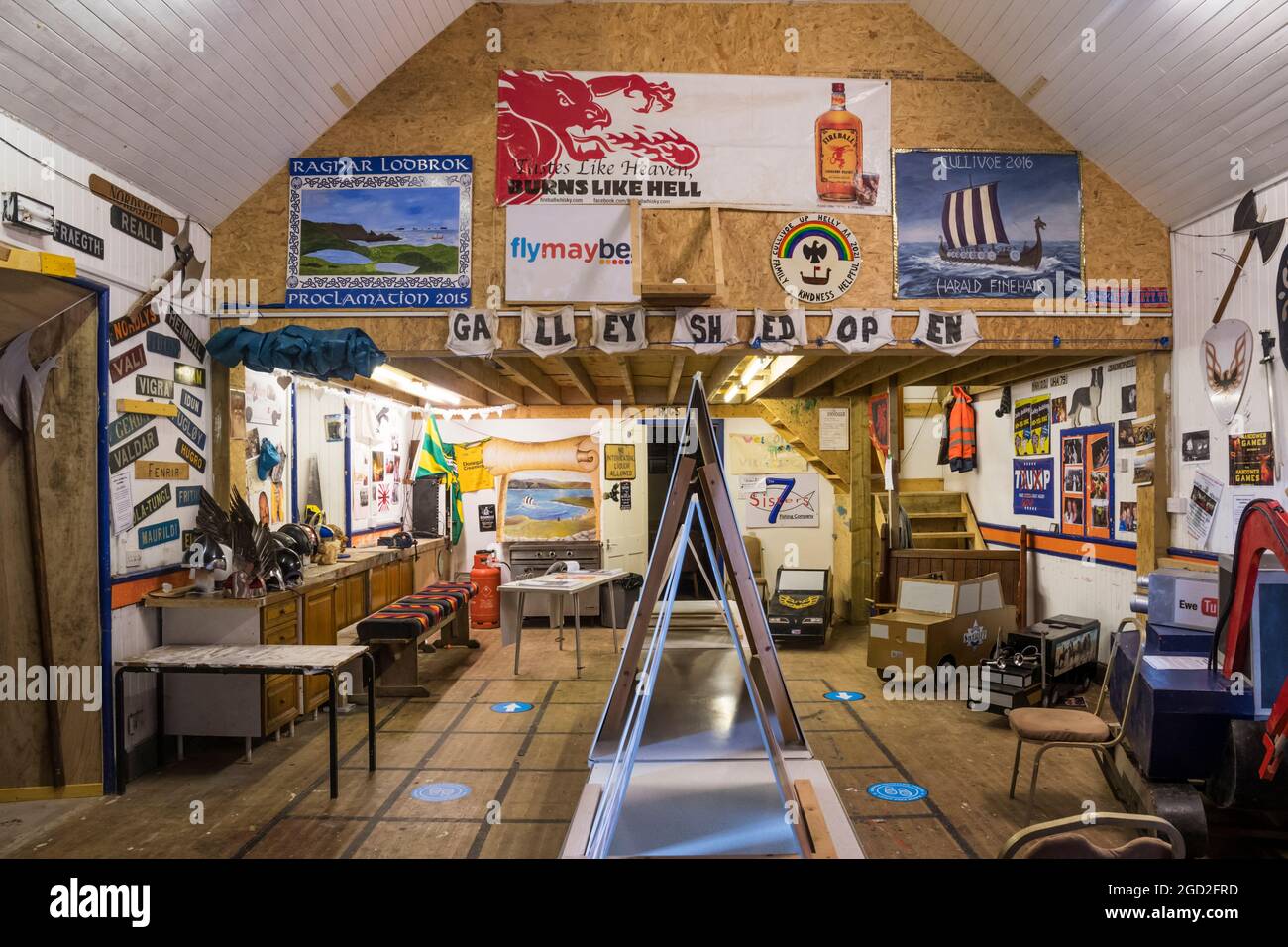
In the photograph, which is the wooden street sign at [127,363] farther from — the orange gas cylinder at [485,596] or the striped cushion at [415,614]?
the orange gas cylinder at [485,596]

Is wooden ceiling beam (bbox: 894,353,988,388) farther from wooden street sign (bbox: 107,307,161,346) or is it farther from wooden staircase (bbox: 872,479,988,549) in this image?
wooden street sign (bbox: 107,307,161,346)

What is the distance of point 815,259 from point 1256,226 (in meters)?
2.71

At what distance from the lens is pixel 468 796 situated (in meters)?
4.49

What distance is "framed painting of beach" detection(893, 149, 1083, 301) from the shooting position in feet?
19.8

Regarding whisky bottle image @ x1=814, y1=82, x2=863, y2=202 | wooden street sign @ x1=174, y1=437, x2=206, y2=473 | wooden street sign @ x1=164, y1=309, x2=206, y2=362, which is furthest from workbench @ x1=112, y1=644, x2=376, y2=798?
whisky bottle image @ x1=814, y1=82, x2=863, y2=202

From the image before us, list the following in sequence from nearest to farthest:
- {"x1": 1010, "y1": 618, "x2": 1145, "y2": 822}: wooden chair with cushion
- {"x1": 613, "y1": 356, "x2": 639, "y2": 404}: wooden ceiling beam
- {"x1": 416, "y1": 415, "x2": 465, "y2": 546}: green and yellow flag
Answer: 1. {"x1": 1010, "y1": 618, "x2": 1145, "y2": 822}: wooden chair with cushion
2. {"x1": 613, "y1": 356, "x2": 639, "y2": 404}: wooden ceiling beam
3. {"x1": 416, "y1": 415, "x2": 465, "y2": 546}: green and yellow flag

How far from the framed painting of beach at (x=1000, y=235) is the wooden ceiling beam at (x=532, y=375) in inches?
124

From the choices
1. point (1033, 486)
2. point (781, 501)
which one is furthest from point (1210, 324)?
point (781, 501)

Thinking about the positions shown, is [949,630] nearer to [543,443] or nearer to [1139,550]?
[1139,550]

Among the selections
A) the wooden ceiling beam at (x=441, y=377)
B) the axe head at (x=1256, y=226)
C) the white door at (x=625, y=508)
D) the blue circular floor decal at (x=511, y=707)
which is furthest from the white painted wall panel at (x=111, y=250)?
the axe head at (x=1256, y=226)

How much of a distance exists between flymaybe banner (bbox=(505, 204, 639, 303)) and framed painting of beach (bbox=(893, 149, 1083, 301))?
2.08m

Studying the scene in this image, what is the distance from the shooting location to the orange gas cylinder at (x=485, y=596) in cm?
959

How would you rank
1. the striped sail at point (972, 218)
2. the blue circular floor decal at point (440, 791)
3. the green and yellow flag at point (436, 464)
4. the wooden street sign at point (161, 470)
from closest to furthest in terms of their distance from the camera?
the blue circular floor decal at point (440, 791) < the wooden street sign at point (161, 470) < the striped sail at point (972, 218) < the green and yellow flag at point (436, 464)

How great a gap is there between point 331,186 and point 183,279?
4.12 feet
